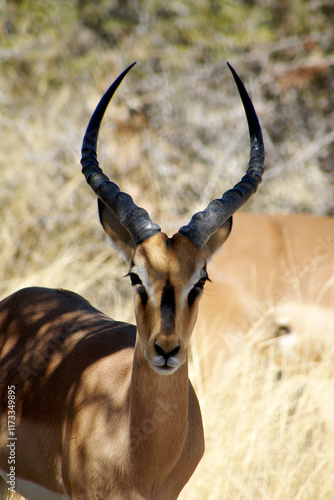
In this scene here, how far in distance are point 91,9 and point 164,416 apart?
9.71 metres

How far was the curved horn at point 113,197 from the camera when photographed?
3438mm

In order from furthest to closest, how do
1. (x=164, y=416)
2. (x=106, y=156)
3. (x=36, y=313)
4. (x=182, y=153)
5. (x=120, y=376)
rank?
(x=182, y=153) → (x=106, y=156) → (x=36, y=313) → (x=120, y=376) → (x=164, y=416)

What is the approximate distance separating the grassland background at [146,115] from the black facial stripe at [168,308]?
405cm

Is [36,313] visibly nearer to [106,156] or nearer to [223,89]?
[106,156]

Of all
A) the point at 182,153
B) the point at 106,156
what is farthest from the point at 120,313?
the point at 182,153

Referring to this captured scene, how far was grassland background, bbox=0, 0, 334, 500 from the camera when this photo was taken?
8594mm

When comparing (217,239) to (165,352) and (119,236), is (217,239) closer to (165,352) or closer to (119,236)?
(119,236)

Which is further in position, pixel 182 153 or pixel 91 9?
pixel 91 9

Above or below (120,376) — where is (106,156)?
above

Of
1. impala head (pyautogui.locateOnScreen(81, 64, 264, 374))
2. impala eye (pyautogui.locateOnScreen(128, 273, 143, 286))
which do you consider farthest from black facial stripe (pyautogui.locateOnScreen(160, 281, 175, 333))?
impala eye (pyautogui.locateOnScreen(128, 273, 143, 286))

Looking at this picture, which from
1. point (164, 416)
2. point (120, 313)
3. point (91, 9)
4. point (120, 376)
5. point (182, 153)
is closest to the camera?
point (164, 416)

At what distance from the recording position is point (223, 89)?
10773 millimetres

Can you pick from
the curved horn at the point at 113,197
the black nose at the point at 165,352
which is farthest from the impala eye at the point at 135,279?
the black nose at the point at 165,352

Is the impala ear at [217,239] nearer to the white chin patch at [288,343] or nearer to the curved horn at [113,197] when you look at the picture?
the curved horn at [113,197]
